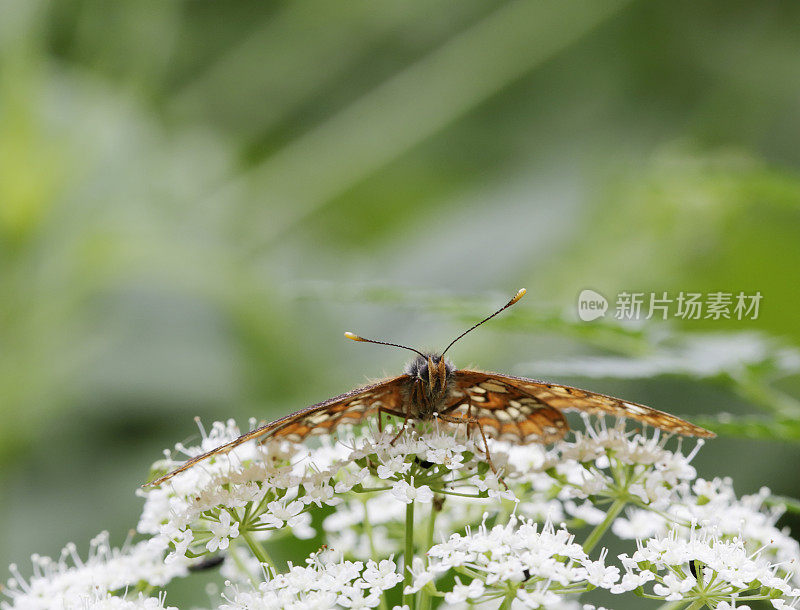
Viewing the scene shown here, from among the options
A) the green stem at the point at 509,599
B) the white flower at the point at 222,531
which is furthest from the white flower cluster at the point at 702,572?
the white flower at the point at 222,531

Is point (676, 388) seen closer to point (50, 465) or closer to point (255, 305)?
point (255, 305)

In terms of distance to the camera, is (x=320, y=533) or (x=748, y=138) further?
(x=748, y=138)

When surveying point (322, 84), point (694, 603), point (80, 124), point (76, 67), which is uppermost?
point (322, 84)

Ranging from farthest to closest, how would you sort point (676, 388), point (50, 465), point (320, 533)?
point (50, 465) → point (676, 388) → point (320, 533)

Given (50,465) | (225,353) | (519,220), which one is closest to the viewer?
(50,465)

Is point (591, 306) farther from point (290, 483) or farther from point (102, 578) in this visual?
point (102, 578)

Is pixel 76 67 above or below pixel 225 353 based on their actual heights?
above

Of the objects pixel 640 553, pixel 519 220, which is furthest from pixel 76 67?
pixel 640 553

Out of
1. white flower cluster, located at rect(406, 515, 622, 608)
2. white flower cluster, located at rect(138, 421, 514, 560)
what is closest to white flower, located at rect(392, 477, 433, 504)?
white flower cluster, located at rect(138, 421, 514, 560)
